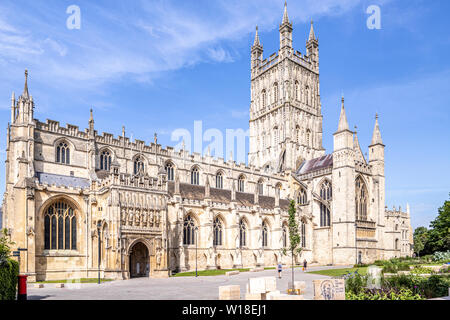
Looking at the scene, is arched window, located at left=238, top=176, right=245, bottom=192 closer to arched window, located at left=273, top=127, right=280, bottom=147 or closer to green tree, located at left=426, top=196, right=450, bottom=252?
arched window, located at left=273, top=127, right=280, bottom=147

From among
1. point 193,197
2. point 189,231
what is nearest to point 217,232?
point 189,231

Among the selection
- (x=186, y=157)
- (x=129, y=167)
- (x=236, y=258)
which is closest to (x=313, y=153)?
(x=186, y=157)

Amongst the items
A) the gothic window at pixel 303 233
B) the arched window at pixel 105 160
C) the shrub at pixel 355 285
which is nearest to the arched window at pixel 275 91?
the gothic window at pixel 303 233

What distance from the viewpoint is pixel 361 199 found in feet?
182

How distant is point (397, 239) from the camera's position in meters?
68.4

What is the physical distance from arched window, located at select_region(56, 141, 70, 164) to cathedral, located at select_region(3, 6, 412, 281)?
111mm

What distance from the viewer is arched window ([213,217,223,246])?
151ft

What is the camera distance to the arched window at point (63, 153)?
138ft

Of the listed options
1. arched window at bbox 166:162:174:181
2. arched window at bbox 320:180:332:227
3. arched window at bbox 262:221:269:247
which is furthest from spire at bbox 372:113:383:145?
arched window at bbox 166:162:174:181

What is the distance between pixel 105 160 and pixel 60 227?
11.0 m

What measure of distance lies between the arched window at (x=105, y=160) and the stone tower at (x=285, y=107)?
30.9 meters

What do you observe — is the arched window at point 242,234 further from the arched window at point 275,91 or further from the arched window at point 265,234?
the arched window at point 275,91
